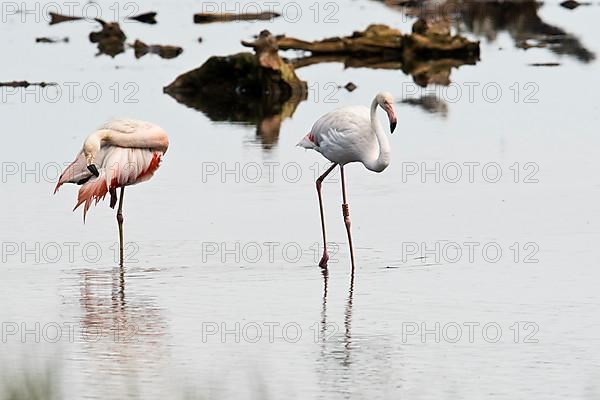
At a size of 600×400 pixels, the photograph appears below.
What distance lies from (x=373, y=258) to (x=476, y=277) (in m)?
1.21

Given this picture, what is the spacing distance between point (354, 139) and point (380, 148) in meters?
0.38

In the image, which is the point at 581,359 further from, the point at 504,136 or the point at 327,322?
the point at 504,136

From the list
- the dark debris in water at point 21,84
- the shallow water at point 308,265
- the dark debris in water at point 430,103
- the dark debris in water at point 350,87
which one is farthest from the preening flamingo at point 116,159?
the dark debris in water at point 21,84

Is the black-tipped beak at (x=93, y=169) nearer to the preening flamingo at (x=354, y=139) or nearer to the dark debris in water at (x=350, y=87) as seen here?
the preening flamingo at (x=354, y=139)

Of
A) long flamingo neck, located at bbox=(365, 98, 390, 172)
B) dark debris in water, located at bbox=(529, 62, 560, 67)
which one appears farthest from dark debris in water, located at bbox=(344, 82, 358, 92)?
long flamingo neck, located at bbox=(365, 98, 390, 172)

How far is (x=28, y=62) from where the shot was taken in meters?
33.8

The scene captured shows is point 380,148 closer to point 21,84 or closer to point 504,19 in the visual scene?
point 21,84

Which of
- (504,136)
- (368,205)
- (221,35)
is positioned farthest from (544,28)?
(368,205)

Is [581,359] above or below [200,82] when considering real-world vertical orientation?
below

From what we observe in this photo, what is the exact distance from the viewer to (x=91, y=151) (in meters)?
14.1

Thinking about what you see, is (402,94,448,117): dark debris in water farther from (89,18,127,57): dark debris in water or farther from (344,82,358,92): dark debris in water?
(89,18,127,57): dark debris in water

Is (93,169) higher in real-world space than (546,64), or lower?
lower

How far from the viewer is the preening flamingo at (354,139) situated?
14.0 meters

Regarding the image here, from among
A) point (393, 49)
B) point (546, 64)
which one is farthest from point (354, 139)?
point (393, 49)
